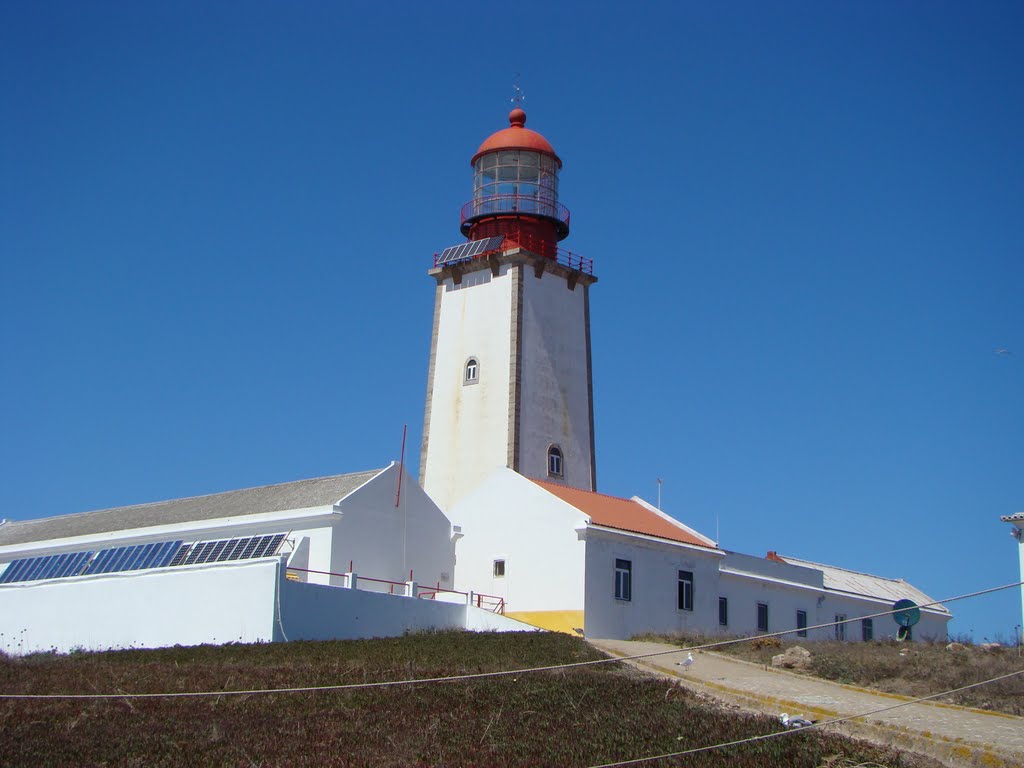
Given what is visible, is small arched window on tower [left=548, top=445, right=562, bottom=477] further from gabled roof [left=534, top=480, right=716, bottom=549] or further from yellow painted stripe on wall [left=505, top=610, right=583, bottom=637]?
yellow painted stripe on wall [left=505, top=610, right=583, bottom=637]

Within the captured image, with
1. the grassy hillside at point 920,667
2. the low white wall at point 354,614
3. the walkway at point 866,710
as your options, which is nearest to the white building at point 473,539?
the low white wall at point 354,614

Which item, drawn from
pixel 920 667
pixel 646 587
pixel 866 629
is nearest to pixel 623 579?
pixel 646 587

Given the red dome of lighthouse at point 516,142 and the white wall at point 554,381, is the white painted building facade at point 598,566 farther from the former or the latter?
the red dome of lighthouse at point 516,142

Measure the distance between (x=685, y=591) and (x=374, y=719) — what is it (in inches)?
645

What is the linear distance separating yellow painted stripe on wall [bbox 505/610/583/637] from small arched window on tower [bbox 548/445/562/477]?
22.8 feet

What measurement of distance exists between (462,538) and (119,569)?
8487 mm

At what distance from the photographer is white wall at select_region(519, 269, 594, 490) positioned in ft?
115

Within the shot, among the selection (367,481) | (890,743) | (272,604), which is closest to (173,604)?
(272,604)

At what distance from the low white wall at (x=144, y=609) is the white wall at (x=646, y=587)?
7.75m

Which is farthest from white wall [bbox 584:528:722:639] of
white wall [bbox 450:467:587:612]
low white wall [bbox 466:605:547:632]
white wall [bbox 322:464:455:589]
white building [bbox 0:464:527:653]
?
white wall [bbox 322:464:455:589]

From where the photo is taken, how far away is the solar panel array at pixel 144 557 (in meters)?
27.3

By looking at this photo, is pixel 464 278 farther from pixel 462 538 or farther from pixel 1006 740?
pixel 1006 740

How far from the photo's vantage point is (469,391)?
35.9 metres

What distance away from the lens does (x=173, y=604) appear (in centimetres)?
2567
